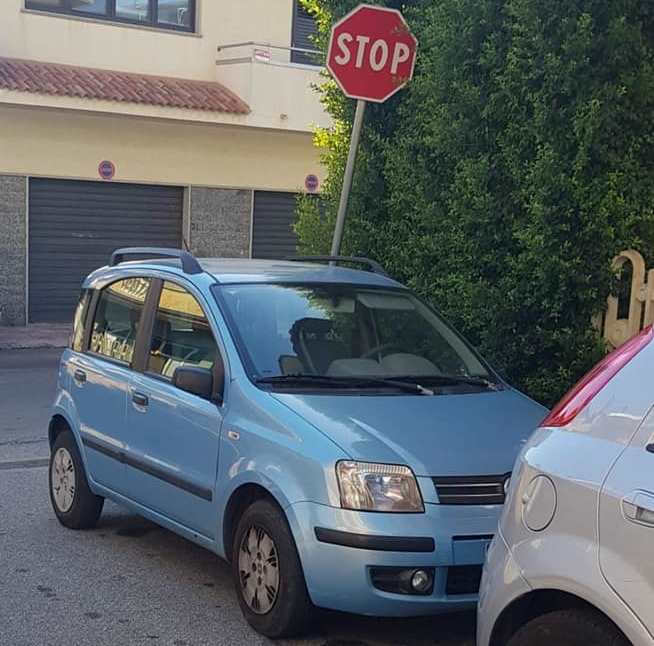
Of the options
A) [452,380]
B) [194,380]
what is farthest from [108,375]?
[452,380]

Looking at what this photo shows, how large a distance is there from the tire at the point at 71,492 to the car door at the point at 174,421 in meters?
0.75

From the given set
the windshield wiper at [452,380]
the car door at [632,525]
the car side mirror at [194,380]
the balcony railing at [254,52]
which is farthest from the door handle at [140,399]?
the balcony railing at [254,52]

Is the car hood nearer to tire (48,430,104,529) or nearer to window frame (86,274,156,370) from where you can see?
window frame (86,274,156,370)

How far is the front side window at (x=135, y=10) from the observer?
56.4 ft

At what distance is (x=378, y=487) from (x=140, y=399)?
69.9 inches

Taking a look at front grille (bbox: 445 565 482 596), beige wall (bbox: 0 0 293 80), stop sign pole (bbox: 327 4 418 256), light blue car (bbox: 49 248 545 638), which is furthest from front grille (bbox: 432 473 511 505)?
beige wall (bbox: 0 0 293 80)

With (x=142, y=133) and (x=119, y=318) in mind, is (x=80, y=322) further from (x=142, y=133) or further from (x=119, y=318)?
(x=142, y=133)

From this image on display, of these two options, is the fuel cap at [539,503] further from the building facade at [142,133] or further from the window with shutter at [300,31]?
the window with shutter at [300,31]

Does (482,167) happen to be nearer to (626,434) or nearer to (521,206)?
(521,206)

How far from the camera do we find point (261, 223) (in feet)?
64.5

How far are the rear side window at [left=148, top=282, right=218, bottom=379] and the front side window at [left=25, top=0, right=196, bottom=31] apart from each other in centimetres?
1267

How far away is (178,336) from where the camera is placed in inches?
224

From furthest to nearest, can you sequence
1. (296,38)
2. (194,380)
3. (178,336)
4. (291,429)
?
(296,38), (178,336), (194,380), (291,429)

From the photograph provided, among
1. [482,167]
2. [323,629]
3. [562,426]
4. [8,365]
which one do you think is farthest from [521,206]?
[8,365]
